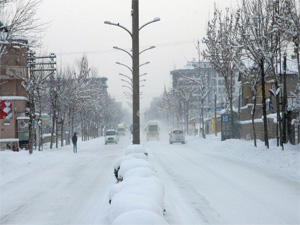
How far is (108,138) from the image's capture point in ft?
197

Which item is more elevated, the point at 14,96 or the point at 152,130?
the point at 14,96

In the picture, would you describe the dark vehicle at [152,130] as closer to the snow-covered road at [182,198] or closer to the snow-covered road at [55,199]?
the snow-covered road at [182,198]

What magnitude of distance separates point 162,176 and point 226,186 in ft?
12.2

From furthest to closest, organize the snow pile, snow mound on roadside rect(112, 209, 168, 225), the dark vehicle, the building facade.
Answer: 1. the dark vehicle
2. the building facade
3. the snow pile
4. snow mound on roadside rect(112, 209, 168, 225)

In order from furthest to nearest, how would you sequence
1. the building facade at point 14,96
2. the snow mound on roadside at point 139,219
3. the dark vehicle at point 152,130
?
1. the dark vehicle at point 152,130
2. the building facade at point 14,96
3. the snow mound on roadside at point 139,219

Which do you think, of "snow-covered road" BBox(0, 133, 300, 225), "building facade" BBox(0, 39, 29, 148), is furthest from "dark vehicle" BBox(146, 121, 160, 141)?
"snow-covered road" BBox(0, 133, 300, 225)

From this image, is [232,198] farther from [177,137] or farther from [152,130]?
[152,130]

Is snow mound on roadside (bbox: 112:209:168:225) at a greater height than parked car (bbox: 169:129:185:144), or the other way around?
snow mound on roadside (bbox: 112:209:168:225)

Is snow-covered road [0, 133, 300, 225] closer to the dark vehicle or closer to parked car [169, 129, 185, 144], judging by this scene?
parked car [169, 129, 185, 144]

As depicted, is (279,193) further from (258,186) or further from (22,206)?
(22,206)

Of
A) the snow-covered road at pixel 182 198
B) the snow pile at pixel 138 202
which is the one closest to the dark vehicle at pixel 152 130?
the snow-covered road at pixel 182 198

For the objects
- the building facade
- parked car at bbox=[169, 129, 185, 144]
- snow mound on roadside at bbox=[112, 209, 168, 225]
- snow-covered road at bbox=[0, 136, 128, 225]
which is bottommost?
snow-covered road at bbox=[0, 136, 128, 225]

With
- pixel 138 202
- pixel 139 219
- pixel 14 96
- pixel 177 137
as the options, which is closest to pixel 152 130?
pixel 177 137

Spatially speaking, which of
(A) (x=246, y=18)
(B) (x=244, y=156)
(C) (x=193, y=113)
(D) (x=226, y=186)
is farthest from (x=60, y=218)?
(C) (x=193, y=113)
